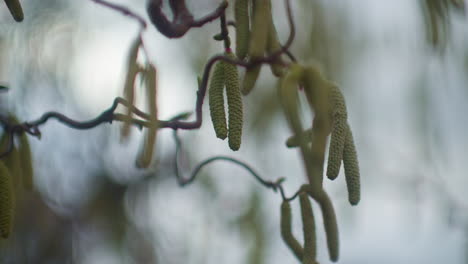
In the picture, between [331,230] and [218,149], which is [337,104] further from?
[218,149]

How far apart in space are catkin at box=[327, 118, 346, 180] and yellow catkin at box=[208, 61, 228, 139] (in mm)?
91

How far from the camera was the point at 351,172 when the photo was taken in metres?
0.48

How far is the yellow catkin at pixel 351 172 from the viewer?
48 centimetres

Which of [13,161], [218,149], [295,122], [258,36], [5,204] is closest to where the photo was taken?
[295,122]

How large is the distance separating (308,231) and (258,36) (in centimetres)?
23

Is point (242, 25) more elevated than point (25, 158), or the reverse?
point (242, 25)

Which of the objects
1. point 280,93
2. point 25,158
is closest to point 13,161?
point 25,158

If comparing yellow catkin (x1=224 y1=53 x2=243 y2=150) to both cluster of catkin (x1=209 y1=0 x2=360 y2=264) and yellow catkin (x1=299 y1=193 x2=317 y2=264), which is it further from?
yellow catkin (x1=299 y1=193 x2=317 y2=264)

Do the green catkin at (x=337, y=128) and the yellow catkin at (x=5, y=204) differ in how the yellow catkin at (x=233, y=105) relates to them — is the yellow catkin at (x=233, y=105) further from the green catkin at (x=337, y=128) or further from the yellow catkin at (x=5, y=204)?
the yellow catkin at (x=5, y=204)

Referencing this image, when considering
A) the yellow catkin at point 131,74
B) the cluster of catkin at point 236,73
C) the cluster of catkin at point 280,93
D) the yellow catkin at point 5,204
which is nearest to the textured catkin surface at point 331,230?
the cluster of catkin at point 280,93

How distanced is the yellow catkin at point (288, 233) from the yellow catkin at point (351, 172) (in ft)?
0.45

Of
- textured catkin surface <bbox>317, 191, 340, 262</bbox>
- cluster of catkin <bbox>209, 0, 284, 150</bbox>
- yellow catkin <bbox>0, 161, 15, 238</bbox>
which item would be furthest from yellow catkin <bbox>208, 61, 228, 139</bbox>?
yellow catkin <bbox>0, 161, 15, 238</bbox>

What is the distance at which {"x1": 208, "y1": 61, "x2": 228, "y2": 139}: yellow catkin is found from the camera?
0.46m

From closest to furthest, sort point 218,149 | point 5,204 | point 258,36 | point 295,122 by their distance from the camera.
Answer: point 295,122, point 258,36, point 5,204, point 218,149
